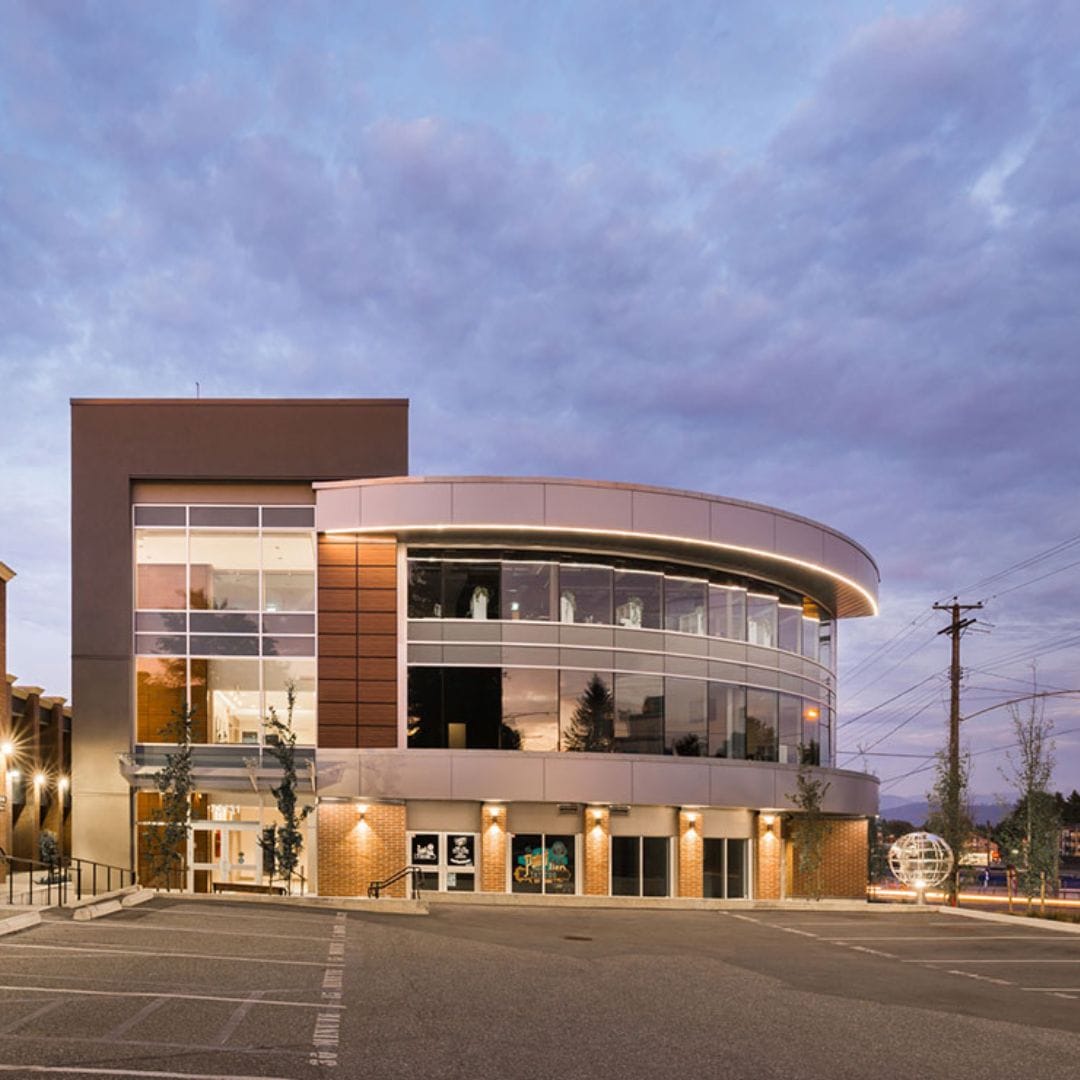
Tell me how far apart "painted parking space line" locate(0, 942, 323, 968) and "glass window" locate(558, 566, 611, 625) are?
18188mm

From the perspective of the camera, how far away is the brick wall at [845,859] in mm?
43281

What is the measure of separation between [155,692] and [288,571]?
5029mm

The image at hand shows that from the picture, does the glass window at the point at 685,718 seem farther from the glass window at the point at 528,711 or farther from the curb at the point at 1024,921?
the curb at the point at 1024,921

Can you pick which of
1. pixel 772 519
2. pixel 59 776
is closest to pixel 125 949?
pixel 772 519

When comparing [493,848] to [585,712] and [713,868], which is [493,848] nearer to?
[585,712]

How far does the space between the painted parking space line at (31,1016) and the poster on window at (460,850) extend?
2100cm

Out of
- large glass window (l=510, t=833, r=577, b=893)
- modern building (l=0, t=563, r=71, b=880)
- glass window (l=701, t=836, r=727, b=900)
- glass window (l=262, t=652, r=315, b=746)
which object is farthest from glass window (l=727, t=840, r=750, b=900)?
modern building (l=0, t=563, r=71, b=880)

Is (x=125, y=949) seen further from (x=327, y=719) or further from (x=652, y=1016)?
(x=327, y=719)

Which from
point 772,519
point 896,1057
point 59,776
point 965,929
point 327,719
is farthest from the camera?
point 59,776

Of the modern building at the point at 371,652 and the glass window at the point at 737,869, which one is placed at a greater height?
the modern building at the point at 371,652

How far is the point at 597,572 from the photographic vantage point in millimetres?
36188

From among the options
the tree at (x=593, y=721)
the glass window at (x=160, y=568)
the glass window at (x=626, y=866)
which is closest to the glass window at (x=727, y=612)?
the tree at (x=593, y=721)

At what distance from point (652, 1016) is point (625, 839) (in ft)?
68.8

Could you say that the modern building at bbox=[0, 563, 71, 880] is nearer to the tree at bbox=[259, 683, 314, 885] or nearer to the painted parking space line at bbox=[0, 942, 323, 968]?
the tree at bbox=[259, 683, 314, 885]
